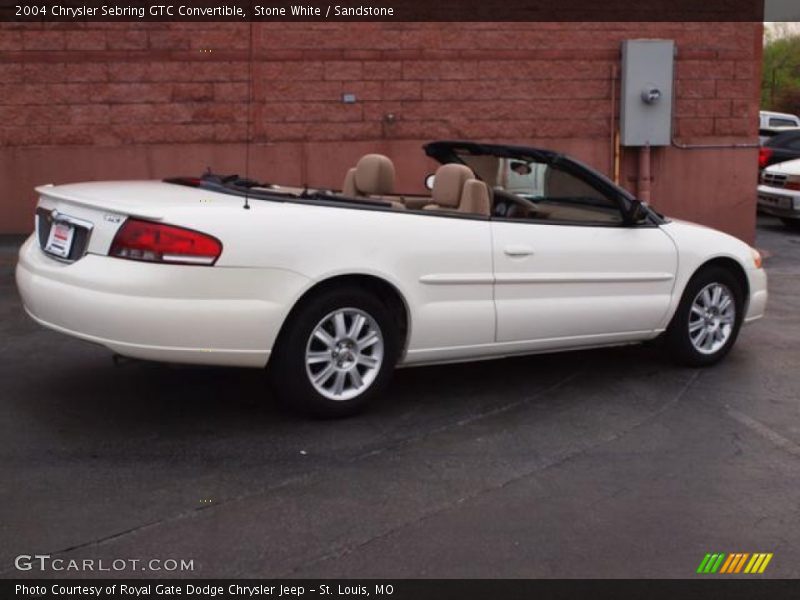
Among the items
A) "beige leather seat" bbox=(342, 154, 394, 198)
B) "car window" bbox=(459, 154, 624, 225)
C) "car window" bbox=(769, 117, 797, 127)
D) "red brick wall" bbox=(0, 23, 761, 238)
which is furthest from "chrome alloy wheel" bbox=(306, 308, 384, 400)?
"car window" bbox=(769, 117, 797, 127)

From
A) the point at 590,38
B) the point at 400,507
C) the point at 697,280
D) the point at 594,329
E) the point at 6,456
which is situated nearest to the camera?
the point at 400,507

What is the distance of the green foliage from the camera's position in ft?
142

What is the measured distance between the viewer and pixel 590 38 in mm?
13492

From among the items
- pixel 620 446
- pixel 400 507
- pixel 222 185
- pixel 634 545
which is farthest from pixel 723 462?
pixel 222 185

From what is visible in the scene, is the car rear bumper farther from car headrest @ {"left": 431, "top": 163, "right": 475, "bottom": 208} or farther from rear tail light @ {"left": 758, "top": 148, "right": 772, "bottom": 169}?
rear tail light @ {"left": 758, "top": 148, "right": 772, "bottom": 169}

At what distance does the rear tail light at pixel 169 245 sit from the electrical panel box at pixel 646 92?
9.25 meters

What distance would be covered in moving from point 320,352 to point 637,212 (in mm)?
2373

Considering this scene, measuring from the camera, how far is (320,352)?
224 inches

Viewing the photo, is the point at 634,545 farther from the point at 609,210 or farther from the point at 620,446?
the point at 609,210

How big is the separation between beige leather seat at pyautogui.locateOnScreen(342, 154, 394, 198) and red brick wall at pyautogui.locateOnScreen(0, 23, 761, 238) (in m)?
5.63

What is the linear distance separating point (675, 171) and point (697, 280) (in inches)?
276
